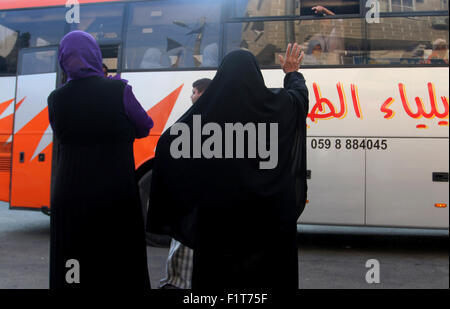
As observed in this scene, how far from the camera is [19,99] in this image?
25.3 ft

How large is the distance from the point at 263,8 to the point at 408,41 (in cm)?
184

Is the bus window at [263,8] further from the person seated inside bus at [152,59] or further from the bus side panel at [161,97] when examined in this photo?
the person seated inside bus at [152,59]

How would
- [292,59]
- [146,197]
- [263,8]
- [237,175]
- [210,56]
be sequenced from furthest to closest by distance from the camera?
[146,197] → [210,56] → [263,8] → [292,59] → [237,175]

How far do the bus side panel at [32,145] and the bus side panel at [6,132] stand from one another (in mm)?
117

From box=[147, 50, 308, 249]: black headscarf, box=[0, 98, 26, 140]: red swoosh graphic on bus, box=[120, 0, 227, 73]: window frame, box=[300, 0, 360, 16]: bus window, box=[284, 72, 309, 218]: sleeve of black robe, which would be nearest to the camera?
box=[147, 50, 308, 249]: black headscarf

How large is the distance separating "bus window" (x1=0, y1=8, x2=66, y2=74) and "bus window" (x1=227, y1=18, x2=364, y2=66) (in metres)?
2.66

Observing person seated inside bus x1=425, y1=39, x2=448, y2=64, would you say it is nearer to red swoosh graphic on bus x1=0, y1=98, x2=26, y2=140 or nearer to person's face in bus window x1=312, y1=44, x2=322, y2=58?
person's face in bus window x1=312, y1=44, x2=322, y2=58

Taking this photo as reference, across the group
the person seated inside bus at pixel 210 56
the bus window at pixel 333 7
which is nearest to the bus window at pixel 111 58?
the person seated inside bus at pixel 210 56

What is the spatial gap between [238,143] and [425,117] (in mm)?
4254

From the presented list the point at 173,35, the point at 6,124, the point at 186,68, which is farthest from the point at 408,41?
the point at 6,124

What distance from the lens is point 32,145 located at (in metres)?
7.59

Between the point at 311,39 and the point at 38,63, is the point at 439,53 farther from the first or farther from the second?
the point at 38,63

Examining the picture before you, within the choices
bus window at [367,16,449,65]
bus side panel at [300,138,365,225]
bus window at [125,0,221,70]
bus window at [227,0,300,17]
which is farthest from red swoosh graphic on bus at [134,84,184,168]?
bus window at [367,16,449,65]

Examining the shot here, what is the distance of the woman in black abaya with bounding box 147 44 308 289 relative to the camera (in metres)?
2.96
